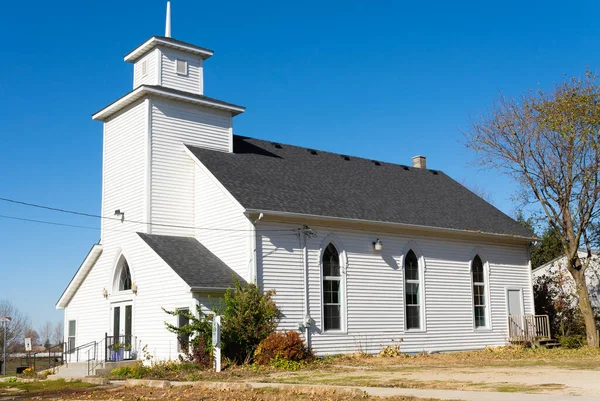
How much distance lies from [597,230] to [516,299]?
716cm

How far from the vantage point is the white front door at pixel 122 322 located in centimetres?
2567

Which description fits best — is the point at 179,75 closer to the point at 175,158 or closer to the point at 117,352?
the point at 175,158

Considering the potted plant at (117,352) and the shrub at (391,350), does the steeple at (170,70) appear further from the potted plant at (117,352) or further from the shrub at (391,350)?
the shrub at (391,350)

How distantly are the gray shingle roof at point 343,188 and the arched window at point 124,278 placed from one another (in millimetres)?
5102

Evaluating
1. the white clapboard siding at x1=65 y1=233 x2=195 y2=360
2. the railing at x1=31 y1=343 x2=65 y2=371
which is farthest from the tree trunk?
the railing at x1=31 y1=343 x2=65 y2=371

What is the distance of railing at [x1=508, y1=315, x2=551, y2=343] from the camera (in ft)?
105

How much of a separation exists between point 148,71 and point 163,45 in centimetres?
128

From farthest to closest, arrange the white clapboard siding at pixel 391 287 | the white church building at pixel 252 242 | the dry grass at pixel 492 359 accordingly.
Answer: the white clapboard siding at pixel 391 287, the white church building at pixel 252 242, the dry grass at pixel 492 359

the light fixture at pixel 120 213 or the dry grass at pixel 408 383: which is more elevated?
the light fixture at pixel 120 213

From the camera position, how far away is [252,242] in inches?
936

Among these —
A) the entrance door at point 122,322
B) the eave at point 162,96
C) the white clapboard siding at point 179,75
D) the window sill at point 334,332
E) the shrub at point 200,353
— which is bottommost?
the shrub at point 200,353

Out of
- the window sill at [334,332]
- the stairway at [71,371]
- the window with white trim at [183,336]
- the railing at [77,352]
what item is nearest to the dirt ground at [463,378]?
the window sill at [334,332]

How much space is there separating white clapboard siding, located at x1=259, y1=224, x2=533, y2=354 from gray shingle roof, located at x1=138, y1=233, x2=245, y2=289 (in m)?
1.50

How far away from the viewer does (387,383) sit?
50.7 ft
